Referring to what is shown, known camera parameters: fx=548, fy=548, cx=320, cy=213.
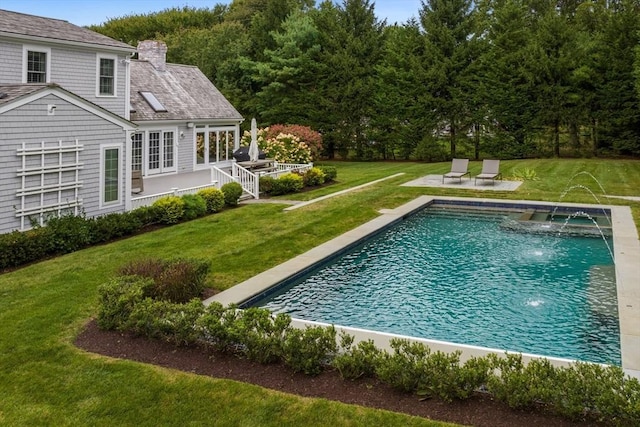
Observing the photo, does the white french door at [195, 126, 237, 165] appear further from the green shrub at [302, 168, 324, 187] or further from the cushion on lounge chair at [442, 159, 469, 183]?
the cushion on lounge chair at [442, 159, 469, 183]

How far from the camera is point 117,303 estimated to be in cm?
725

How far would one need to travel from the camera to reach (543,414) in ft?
17.3

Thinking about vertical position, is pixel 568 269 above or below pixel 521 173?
below

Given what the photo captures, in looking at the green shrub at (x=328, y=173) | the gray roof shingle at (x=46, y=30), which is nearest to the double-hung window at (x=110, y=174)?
the gray roof shingle at (x=46, y=30)

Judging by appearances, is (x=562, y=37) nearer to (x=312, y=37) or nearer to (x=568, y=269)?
(x=312, y=37)

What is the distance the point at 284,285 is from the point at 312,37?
1153 inches

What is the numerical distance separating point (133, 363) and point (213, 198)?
10.9 metres

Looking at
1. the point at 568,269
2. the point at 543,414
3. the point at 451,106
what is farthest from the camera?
the point at 451,106

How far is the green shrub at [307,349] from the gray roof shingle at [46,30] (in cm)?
1287

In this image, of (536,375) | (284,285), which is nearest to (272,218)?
(284,285)

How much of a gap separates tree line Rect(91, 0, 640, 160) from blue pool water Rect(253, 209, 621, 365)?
19.4m

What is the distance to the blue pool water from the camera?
800cm

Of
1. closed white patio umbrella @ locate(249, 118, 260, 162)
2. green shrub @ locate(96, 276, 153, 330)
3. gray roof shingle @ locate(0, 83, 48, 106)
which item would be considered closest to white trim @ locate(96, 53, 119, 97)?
gray roof shingle @ locate(0, 83, 48, 106)

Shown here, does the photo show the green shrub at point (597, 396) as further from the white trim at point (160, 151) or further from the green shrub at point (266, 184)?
the white trim at point (160, 151)
